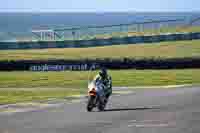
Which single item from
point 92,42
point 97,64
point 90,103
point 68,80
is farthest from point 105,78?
point 92,42

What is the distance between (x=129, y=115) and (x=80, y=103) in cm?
547

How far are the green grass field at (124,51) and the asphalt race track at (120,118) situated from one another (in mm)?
22490

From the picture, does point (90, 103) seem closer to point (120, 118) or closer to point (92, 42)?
point (120, 118)

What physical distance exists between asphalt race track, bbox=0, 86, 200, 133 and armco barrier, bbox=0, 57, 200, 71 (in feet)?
46.2

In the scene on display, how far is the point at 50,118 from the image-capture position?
19.8 meters

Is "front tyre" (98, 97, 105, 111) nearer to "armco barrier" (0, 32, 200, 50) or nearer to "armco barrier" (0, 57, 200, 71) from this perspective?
"armco barrier" (0, 57, 200, 71)

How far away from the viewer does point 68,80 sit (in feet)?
126

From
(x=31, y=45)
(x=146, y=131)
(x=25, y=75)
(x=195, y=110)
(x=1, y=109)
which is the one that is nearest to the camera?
(x=146, y=131)

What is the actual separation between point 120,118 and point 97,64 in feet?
71.1

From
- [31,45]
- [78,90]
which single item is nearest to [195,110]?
[78,90]

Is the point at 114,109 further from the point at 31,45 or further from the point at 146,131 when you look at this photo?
the point at 31,45

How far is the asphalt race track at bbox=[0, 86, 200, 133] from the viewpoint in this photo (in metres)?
16.9

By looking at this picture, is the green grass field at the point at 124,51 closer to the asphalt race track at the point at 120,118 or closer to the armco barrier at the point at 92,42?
the armco barrier at the point at 92,42

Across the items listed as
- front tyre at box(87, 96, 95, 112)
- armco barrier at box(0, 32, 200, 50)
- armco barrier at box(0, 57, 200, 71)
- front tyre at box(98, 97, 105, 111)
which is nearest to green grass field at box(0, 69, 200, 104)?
armco barrier at box(0, 57, 200, 71)
